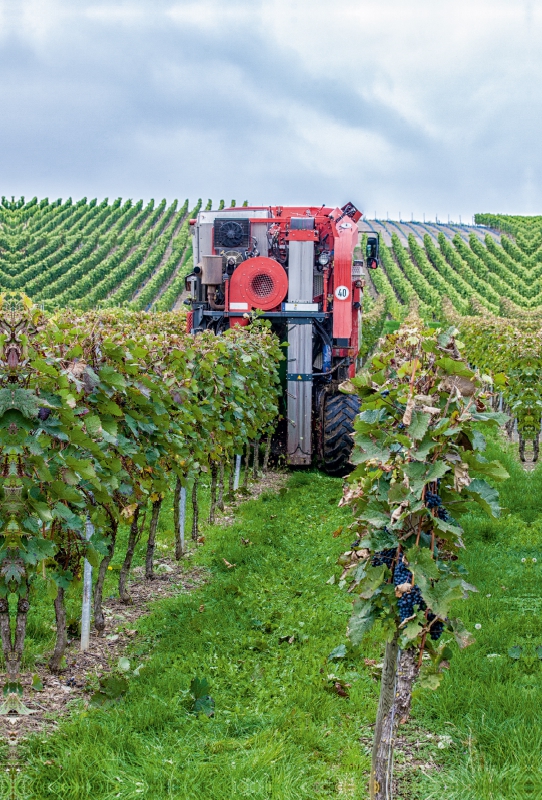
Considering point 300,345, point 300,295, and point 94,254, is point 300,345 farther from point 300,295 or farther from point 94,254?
point 94,254

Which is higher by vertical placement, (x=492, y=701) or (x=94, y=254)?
(x=94, y=254)

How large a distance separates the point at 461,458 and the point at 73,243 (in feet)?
184

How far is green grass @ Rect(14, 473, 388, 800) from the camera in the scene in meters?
3.61

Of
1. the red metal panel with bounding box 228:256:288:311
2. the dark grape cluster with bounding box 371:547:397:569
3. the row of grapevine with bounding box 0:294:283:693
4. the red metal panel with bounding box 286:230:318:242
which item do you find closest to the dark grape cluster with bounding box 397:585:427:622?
the dark grape cluster with bounding box 371:547:397:569

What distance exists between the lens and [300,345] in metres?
10.6

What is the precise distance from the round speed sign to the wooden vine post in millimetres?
6750

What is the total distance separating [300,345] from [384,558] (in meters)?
7.22

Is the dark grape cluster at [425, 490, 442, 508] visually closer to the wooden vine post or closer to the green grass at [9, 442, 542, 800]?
the wooden vine post

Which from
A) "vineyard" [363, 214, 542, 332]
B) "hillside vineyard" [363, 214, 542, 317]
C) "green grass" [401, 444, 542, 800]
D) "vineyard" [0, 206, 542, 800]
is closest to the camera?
"vineyard" [0, 206, 542, 800]

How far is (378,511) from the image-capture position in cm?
356

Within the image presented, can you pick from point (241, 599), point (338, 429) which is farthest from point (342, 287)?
point (241, 599)

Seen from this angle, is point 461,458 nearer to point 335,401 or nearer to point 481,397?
point 481,397

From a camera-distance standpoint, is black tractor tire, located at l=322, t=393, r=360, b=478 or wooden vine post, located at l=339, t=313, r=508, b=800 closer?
wooden vine post, located at l=339, t=313, r=508, b=800

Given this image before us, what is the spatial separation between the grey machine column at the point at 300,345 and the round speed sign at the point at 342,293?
0.38 m
